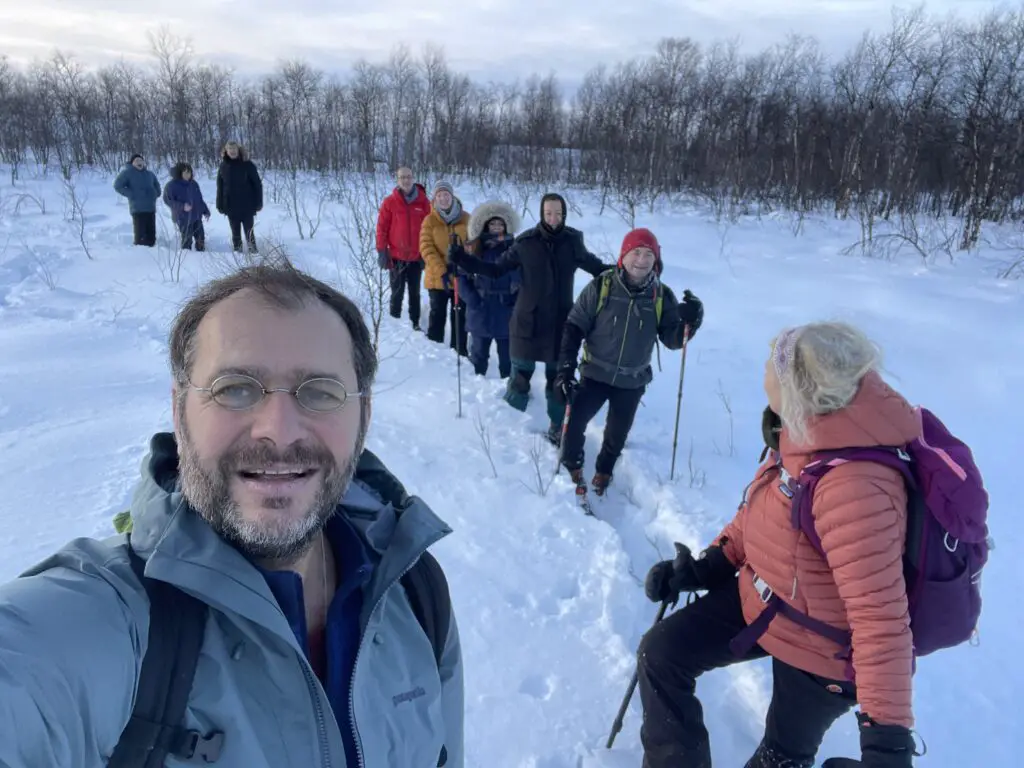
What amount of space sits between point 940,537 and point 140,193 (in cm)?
1102

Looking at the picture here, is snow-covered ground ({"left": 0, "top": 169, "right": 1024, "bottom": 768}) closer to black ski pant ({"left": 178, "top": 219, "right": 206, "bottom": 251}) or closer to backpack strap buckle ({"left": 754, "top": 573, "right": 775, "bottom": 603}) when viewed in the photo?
backpack strap buckle ({"left": 754, "top": 573, "right": 775, "bottom": 603})

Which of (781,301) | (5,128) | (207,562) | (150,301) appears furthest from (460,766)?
(5,128)

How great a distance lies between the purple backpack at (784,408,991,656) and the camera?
157 cm

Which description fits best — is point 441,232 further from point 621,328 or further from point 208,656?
point 208,656

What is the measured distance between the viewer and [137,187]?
368 inches

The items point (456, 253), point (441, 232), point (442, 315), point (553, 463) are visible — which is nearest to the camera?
point (553, 463)

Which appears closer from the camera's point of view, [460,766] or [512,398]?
[460,766]

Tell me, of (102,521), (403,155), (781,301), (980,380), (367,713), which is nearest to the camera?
(367,713)

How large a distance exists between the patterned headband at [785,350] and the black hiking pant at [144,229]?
10529mm

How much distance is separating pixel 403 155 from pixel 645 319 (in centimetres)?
2410

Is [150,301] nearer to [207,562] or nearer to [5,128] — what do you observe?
[207,562]

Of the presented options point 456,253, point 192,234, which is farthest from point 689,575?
point 192,234

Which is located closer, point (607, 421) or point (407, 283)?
point (607, 421)

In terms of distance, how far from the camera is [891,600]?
157 cm
